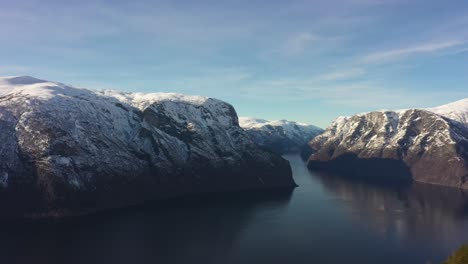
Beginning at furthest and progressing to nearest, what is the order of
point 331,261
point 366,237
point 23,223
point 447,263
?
point 23,223
point 366,237
point 331,261
point 447,263

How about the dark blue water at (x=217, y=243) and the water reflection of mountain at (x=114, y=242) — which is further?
the dark blue water at (x=217, y=243)

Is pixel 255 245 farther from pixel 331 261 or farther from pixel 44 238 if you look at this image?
pixel 44 238

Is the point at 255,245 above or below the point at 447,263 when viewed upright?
below

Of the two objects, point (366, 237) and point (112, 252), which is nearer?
point (112, 252)

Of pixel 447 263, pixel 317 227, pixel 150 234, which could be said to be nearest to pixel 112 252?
pixel 150 234

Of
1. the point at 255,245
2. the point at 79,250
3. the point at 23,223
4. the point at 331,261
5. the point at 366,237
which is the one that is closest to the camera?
the point at 331,261

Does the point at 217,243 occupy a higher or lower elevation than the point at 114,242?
lower

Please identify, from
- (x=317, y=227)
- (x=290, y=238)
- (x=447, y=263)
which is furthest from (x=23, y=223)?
(x=447, y=263)

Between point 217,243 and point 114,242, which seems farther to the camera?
point 217,243

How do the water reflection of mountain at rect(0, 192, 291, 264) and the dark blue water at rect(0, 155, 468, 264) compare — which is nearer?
the water reflection of mountain at rect(0, 192, 291, 264)
